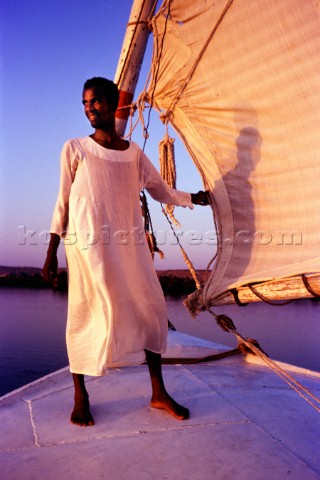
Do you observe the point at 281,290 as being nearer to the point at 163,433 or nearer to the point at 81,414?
the point at 163,433

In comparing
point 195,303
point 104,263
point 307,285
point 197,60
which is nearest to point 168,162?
point 197,60

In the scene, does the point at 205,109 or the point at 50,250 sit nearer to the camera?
the point at 50,250

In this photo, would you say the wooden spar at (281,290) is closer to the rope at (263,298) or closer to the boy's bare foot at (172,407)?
the rope at (263,298)

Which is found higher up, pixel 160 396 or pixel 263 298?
pixel 263 298

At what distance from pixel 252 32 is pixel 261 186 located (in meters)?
0.72

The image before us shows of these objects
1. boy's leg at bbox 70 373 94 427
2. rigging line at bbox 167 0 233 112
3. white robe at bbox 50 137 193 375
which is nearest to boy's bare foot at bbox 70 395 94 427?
boy's leg at bbox 70 373 94 427

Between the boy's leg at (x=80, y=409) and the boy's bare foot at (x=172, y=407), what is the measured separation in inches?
11.9

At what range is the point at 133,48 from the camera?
2699 mm

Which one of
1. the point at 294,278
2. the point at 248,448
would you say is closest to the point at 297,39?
the point at 294,278

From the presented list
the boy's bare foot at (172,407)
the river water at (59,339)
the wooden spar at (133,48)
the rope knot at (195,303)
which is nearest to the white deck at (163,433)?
the boy's bare foot at (172,407)

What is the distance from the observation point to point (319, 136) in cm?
188

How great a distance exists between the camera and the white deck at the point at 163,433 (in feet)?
4.76

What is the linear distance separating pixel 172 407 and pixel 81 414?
374 millimetres

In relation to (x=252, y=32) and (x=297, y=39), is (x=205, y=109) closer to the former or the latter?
(x=252, y=32)
